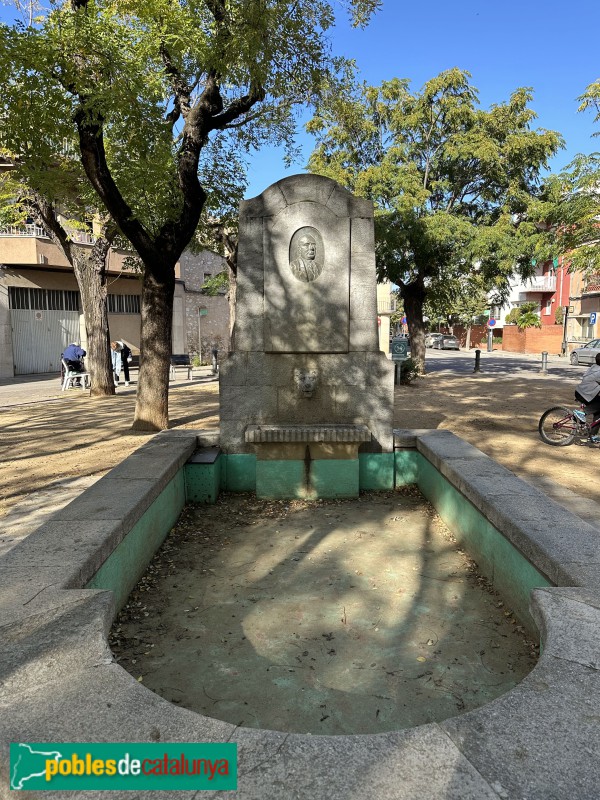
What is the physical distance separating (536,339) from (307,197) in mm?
40277

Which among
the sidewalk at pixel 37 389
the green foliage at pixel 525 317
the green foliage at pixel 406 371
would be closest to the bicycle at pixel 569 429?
the green foliage at pixel 406 371

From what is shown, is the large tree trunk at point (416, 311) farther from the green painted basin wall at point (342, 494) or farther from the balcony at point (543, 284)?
the balcony at point (543, 284)

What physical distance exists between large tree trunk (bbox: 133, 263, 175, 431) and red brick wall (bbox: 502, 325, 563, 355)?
36562 millimetres

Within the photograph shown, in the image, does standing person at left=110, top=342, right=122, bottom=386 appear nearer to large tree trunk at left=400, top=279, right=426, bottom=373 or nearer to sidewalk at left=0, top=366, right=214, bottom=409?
sidewalk at left=0, top=366, right=214, bottom=409

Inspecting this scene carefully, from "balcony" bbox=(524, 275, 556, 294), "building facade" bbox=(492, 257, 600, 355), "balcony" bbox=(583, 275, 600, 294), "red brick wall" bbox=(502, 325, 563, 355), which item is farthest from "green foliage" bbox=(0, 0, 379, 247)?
"balcony" bbox=(524, 275, 556, 294)

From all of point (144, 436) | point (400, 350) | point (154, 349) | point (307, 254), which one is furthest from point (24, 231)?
point (307, 254)

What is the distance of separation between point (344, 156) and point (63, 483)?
16364 millimetres

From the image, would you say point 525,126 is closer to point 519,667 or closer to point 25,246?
point 25,246

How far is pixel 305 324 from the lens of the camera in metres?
6.41

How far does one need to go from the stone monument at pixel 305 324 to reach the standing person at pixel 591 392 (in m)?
3.43

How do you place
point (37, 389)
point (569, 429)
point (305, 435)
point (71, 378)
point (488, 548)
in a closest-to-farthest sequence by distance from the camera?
point (488, 548) < point (305, 435) < point (569, 429) < point (71, 378) < point (37, 389)

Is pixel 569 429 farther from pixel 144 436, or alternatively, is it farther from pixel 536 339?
pixel 536 339

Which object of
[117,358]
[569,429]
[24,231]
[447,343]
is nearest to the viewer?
[569,429]

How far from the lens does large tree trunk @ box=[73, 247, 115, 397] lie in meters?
14.6
